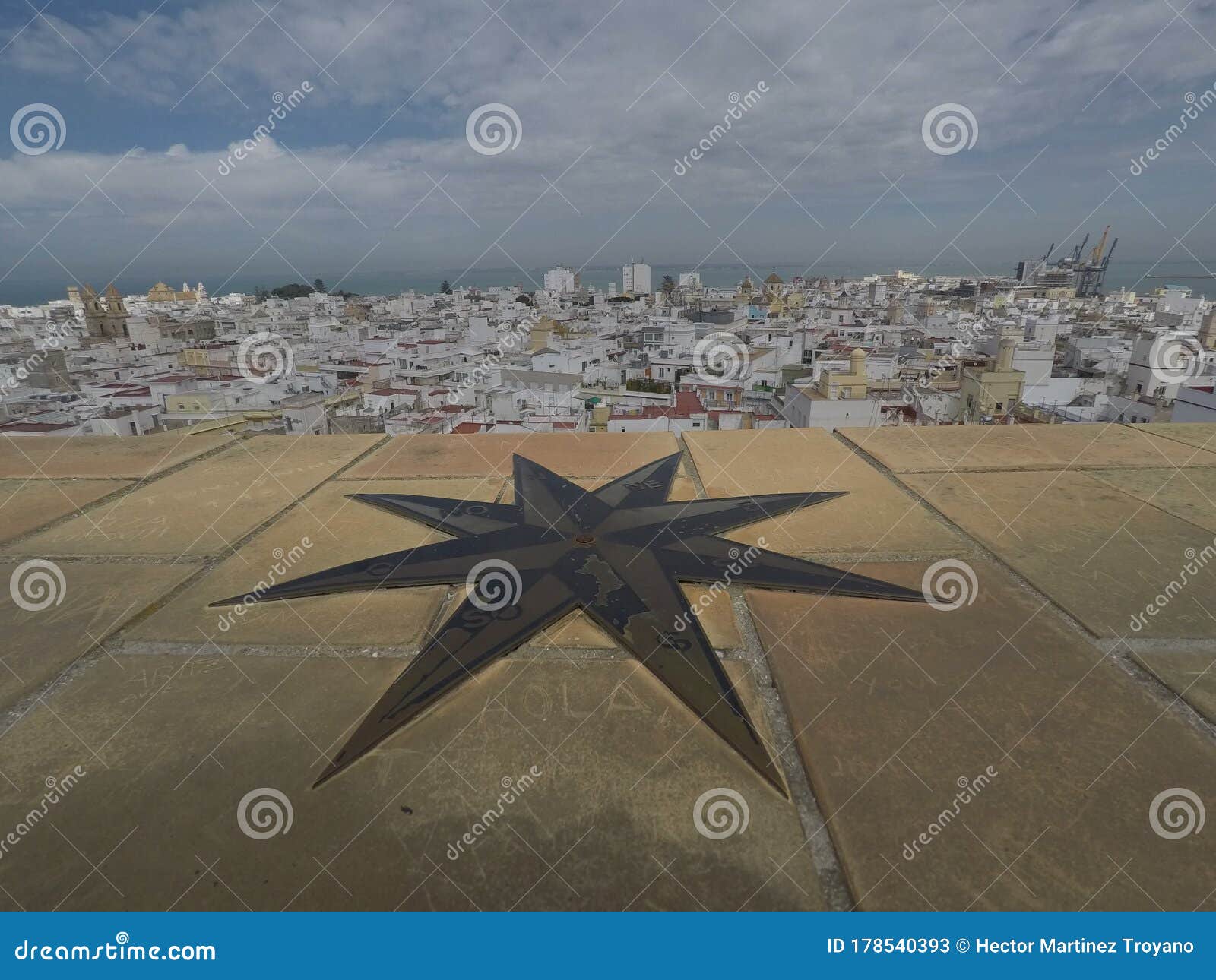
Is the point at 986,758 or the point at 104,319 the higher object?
the point at 104,319

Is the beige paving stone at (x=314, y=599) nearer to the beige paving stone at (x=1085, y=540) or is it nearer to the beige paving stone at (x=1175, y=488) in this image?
the beige paving stone at (x=1085, y=540)

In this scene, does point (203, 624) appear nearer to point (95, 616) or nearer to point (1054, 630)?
point (95, 616)

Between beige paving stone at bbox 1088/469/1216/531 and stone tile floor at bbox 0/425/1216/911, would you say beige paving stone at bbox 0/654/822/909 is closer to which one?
stone tile floor at bbox 0/425/1216/911

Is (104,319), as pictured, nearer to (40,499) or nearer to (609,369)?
Answer: (609,369)

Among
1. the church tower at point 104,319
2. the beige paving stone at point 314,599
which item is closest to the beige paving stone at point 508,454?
the beige paving stone at point 314,599

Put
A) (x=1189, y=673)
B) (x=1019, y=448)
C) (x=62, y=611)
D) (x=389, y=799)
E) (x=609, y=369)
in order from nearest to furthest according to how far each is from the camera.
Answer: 1. (x=389, y=799)
2. (x=1189, y=673)
3. (x=62, y=611)
4. (x=1019, y=448)
5. (x=609, y=369)

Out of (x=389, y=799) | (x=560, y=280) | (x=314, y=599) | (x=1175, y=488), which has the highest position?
(x=560, y=280)

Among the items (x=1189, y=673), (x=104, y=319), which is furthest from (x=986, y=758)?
(x=104, y=319)
